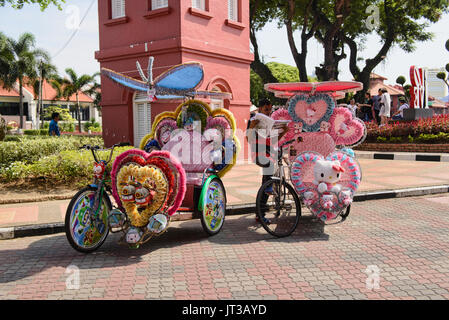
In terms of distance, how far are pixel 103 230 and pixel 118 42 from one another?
30.9 ft

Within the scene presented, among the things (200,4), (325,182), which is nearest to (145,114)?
(200,4)

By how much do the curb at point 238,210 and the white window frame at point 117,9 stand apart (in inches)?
348

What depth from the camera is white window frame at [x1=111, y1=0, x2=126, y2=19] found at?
1298 cm

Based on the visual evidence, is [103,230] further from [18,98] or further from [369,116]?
[18,98]

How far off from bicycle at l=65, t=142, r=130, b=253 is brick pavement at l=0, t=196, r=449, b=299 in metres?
0.17

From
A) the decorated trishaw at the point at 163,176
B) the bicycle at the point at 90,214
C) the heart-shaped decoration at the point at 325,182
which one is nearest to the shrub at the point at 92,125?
the decorated trishaw at the point at 163,176

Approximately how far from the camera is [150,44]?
12.1m

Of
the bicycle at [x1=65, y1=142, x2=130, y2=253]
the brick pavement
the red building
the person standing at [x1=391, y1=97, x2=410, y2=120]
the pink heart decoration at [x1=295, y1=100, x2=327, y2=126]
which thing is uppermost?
the red building

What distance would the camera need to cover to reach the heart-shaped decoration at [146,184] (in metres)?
4.62

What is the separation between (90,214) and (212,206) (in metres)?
1.59

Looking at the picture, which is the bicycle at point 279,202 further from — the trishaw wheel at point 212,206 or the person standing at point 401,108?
the person standing at point 401,108

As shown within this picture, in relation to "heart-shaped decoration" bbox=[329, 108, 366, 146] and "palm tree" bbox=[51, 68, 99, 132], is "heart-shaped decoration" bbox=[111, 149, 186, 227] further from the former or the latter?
"palm tree" bbox=[51, 68, 99, 132]

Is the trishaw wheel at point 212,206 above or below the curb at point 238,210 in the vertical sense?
above

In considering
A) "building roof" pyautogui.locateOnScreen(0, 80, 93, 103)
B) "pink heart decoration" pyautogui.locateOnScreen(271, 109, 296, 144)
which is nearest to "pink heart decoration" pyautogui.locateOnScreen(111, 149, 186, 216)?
"pink heart decoration" pyautogui.locateOnScreen(271, 109, 296, 144)
